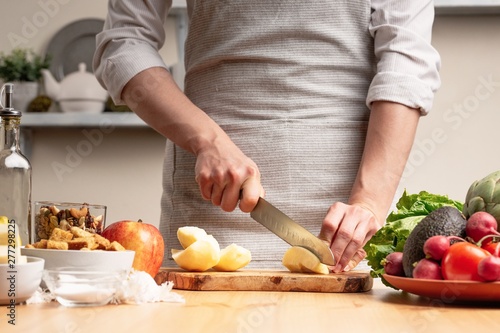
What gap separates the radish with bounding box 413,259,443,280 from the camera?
3.06 ft

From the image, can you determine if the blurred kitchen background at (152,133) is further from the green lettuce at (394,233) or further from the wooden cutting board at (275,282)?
the wooden cutting board at (275,282)

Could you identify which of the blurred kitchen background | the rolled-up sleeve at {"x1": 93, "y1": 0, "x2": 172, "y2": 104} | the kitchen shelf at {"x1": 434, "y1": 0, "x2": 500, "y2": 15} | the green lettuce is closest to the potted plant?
the blurred kitchen background

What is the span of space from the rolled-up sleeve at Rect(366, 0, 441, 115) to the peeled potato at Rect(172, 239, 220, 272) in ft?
1.62

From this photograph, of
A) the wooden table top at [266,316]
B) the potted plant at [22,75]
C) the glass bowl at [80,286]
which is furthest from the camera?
the potted plant at [22,75]

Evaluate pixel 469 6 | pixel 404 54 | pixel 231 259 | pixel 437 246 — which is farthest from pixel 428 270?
pixel 469 6

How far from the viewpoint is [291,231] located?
1179 millimetres

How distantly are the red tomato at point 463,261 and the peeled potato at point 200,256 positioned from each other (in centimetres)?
39

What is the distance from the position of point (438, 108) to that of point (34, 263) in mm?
2162

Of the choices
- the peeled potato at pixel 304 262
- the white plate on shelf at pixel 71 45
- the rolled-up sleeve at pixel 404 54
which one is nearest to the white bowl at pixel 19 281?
the peeled potato at pixel 304 262

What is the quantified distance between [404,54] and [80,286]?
2.86 feet

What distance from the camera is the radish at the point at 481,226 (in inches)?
36.9

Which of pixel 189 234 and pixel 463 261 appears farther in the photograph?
pixel 189 234

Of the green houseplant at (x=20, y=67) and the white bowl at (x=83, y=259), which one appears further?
the green houseplant at (x=20, y=67)

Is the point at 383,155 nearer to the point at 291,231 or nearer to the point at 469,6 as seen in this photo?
the point at 291,231
